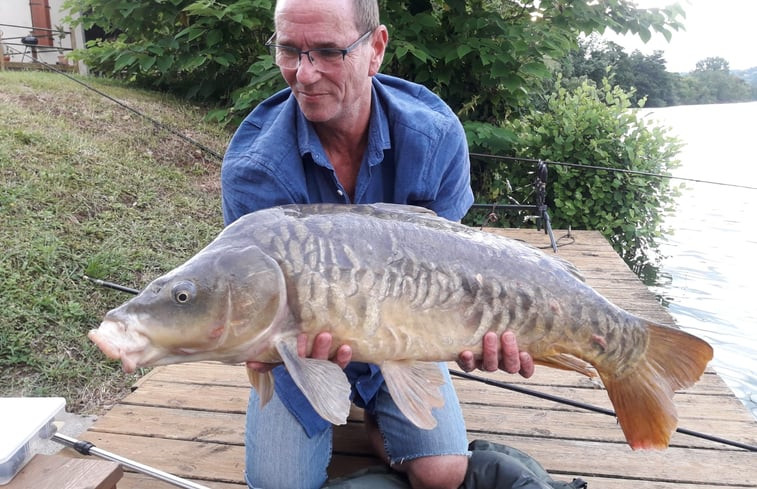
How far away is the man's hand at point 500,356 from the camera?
1.52 m

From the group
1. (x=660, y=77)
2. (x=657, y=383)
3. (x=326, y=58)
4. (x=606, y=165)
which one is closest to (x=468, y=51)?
(x=606, y=165)

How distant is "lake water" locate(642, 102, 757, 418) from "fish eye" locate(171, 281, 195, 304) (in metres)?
3.70

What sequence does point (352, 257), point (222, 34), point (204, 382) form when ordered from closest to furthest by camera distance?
1. point (352, 257)
2. point (204, 382)
3. point (222, 34)

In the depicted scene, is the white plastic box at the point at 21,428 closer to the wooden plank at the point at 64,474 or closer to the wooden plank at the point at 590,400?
the wooden plank at the point at 64,474

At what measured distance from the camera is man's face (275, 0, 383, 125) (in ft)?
5.62

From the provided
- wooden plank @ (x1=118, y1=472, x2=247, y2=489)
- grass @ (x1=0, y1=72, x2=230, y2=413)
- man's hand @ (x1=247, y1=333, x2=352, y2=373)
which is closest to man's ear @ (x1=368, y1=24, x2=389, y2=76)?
man's hand @ (x1=247, y1=333, x2=352, y2=373)

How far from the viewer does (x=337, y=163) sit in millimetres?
2062

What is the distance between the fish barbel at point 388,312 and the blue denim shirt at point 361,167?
409mm

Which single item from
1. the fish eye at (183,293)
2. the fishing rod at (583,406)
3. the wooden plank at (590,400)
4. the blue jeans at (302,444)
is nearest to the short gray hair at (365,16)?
the fish eye at (183,293)

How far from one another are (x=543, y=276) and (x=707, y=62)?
13.8 m

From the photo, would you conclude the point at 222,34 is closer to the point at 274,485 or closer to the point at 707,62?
the point at 274,485

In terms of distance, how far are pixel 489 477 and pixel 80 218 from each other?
329 cm

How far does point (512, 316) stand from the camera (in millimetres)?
1526

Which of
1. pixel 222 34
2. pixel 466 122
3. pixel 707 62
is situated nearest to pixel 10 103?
pixel 222 34
